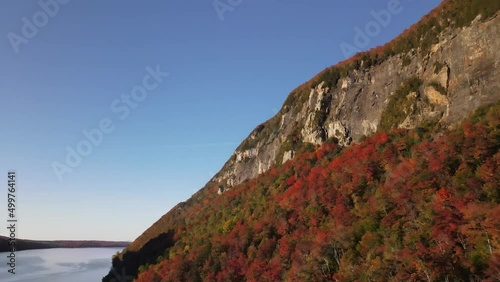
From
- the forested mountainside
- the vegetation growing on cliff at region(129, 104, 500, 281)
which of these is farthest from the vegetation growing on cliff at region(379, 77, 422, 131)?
the vegetation growing on cliff at region(129, 104, 500, 281)

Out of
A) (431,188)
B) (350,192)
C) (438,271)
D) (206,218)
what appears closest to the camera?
(438,271)

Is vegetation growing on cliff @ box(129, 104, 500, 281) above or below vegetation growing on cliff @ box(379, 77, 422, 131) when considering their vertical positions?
below

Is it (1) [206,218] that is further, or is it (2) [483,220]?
(1) [206,218]

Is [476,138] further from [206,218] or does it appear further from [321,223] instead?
[206,218]

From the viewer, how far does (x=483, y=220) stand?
112ft

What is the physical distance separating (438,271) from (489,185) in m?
10.8

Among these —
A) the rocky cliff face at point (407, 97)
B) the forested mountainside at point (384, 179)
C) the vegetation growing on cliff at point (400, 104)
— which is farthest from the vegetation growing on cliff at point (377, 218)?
the rocky cliff face at point (407, 97)

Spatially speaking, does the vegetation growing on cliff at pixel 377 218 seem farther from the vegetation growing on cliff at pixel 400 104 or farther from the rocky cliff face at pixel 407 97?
the rocky cliff face at pixel 407 97

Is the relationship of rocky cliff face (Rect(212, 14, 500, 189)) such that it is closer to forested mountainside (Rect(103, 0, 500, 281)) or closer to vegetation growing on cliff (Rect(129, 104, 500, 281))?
forested mountainside (Rect(103, 0, 500, 281))

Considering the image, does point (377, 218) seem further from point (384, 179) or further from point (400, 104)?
point (400, 104)

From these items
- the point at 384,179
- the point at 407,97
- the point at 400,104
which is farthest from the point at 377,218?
the point at 407,97

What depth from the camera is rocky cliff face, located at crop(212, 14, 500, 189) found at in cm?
5018

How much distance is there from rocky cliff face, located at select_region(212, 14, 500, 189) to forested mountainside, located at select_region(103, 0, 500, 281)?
22cm

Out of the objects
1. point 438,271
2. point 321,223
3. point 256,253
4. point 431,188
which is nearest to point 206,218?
point 256,253
